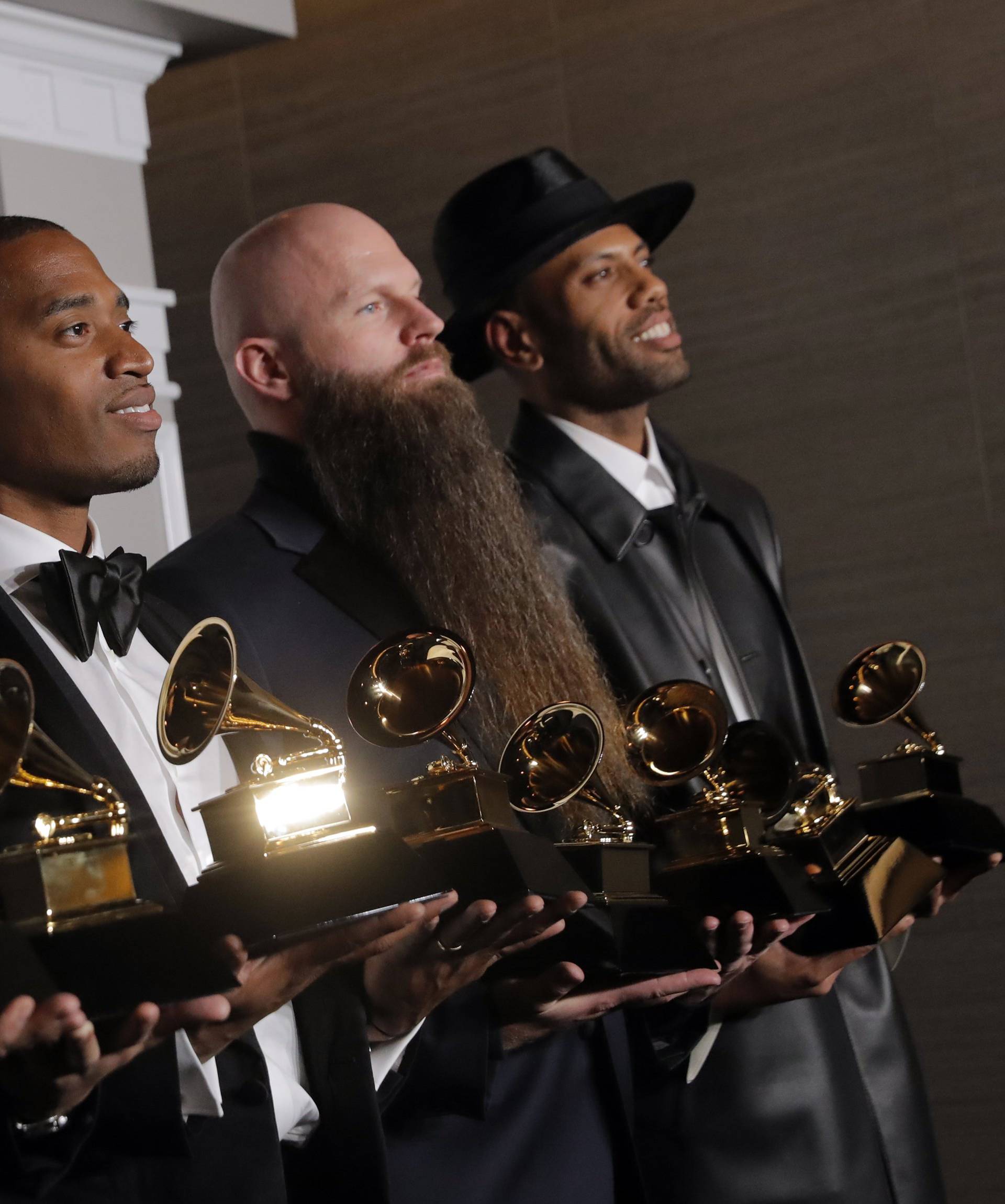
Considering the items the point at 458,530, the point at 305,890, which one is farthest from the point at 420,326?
the point at 305,890

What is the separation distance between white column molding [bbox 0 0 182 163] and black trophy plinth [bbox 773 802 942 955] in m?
1.94

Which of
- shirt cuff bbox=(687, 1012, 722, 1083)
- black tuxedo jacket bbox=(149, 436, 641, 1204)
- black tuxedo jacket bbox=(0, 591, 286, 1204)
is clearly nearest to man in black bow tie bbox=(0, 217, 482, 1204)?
black tuxedo jacket bbox=(0, 591, 286, 1204)

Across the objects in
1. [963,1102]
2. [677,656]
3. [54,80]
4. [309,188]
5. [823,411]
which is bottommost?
[963,1102]

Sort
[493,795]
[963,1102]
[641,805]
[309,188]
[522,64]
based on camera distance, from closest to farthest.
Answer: [493,795]
[641,805]
[963,1102]
[522,64]
[309,188]

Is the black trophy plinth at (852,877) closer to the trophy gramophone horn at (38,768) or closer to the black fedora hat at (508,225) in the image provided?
the trophy gramophone horn at (38,768)

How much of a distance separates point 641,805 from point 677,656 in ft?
1.21

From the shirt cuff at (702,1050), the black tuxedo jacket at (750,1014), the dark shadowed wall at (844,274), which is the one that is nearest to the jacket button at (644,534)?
the black tuxedo jacket at (750,1014)

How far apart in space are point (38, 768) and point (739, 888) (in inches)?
37.3

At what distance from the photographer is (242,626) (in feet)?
7.61

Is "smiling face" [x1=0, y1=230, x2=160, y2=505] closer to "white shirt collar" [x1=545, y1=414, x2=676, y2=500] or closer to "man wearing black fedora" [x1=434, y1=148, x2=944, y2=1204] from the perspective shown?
"man wearing black fedora" [x1=434, y1=148, x2=944, y2=1204]

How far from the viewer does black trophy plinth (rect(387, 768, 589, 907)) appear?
5.90 ft

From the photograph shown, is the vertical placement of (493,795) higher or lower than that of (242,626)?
lower

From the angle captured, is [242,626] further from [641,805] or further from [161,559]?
[641,805]

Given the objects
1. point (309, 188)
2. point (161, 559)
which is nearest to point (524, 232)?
point (161, 559)
